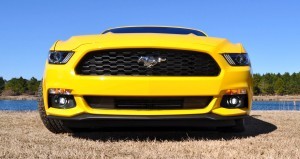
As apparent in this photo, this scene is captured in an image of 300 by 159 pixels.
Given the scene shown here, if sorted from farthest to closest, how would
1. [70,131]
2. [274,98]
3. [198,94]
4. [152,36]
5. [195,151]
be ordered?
[274,98] → [70,131] → [152,36] → [198,94] → [195,151]

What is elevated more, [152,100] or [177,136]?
[152,100]

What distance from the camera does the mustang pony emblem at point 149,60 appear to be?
4008 millimetres

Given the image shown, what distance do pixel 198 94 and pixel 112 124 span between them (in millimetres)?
930

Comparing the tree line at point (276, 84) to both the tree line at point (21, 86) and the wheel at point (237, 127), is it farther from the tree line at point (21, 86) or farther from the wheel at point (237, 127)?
the wheel at point (237, 127)

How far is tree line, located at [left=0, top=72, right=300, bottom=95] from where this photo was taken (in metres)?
144

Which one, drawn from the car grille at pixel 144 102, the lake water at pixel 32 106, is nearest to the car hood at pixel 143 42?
the car grille at pixel 144 102

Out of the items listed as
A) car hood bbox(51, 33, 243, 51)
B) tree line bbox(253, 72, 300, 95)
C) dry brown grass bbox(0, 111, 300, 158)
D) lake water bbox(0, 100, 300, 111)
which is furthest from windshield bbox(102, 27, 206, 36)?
tree line bbox(253, 72, 300, 95)

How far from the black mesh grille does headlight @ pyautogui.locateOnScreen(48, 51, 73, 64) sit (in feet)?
0.56

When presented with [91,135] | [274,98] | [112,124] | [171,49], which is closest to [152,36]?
[171,49]

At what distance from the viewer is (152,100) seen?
4.04 metres

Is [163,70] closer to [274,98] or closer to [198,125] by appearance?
[198,125]

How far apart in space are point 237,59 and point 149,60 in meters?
0.97

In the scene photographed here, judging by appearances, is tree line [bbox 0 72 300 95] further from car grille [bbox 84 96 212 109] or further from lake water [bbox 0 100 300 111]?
car grille [bbox 84 96 212 109]

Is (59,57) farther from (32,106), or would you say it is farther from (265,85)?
(265,85)
